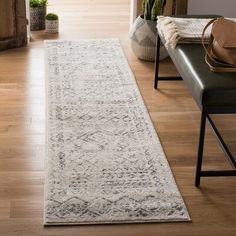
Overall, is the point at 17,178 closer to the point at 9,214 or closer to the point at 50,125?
the point at 9,214

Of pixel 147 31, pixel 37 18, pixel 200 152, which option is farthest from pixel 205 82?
pixel 37 18

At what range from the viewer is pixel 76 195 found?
219cm

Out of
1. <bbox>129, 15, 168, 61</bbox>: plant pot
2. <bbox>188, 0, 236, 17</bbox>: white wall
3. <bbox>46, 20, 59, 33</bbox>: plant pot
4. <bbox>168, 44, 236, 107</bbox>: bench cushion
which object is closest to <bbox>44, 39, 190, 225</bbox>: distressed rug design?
<bbox>129, 15, 168, 61</bbox>: plant pot

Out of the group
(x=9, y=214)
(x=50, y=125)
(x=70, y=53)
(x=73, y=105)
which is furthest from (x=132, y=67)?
(x=9, y=214)

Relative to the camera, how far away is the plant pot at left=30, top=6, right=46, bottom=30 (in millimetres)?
4203

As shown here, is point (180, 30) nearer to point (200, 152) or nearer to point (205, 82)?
point (205, 82)

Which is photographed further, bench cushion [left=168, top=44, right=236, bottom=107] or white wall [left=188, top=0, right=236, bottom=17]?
white wall [left=188, top=0, right=236, bottom=17]

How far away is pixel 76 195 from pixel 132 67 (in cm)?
157

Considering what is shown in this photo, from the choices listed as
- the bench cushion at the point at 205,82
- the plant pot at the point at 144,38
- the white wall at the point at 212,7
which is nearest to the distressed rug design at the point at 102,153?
the plant pot at the point at 144,38

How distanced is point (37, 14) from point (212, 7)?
4.36 ft

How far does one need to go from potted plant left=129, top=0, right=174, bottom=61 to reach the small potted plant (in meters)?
0.78

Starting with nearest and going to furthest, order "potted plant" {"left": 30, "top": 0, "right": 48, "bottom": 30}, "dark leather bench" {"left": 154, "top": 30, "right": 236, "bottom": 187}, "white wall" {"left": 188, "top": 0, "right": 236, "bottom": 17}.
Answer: "dark leather bench" {"left": 154, "top": 30, "right": 236, "bottom": 187}, "white wall" {"left": 188, "top": 0, "right": 236, "bottom": 17}, "potted plant" {"left": 30, "top": 0, "right": 48, "bottom": 30}

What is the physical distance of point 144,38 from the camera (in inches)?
143

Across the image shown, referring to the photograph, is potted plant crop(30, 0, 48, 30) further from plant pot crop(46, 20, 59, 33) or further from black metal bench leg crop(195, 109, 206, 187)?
black metal bench leg crop(195, 109, 206, 187)
